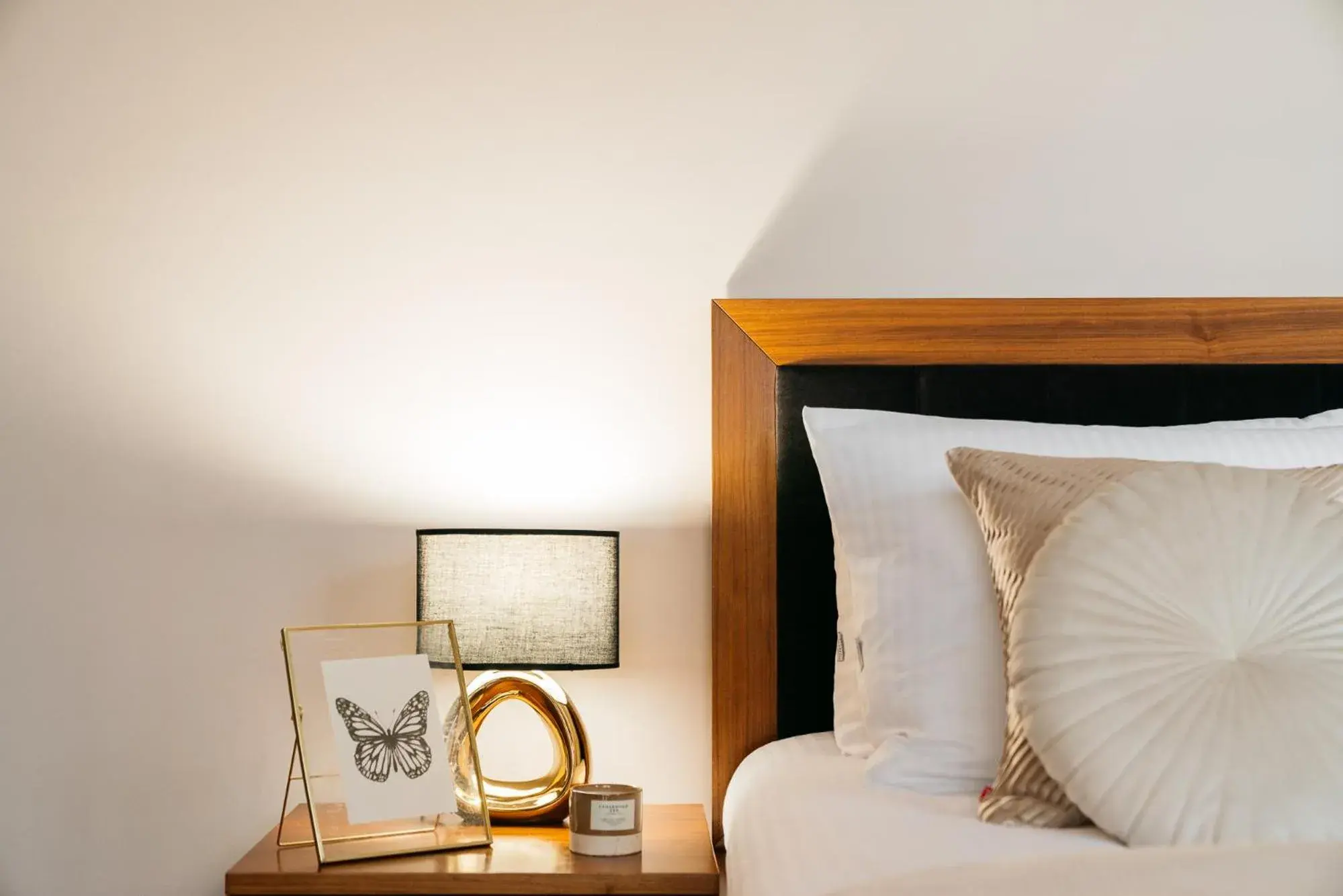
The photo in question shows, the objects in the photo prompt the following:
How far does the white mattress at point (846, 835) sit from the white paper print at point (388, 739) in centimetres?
41

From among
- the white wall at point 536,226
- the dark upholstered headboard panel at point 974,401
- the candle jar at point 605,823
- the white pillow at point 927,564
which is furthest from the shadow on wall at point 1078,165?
the candle jar at point 605,823

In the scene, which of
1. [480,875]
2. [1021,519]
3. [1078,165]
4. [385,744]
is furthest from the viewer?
[1078,165]

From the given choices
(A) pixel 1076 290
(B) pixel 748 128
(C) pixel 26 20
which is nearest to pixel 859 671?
(A) pixel 1076 290

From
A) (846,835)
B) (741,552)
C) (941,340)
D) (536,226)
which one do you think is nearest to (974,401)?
(941,340)

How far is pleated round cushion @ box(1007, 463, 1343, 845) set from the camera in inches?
38.6

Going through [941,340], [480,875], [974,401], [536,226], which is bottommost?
[480,875]

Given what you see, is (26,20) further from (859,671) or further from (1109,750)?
(1109,750)

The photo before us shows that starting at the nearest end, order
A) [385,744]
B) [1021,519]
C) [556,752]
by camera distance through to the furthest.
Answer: [1021,519]
[385,744]
[556,752]

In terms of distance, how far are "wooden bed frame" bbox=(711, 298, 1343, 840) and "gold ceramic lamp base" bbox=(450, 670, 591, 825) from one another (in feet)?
1.15

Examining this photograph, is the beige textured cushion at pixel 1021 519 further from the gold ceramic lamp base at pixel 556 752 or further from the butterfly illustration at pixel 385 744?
the butterfly illustration at pixel 385 744

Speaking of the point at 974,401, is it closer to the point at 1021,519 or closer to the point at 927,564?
the point at 927,564

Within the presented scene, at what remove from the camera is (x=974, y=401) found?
180 cm

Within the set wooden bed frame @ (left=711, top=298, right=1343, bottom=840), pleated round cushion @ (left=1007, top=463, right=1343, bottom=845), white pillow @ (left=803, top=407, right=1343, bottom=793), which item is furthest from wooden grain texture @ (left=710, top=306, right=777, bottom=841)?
pleated round cushion @ (left=1007, top=463, right=1343, bottom=845)

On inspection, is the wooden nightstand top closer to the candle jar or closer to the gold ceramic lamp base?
the candle jar
